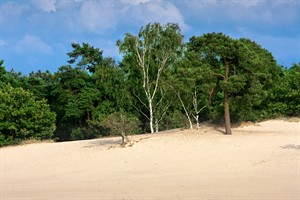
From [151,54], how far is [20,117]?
1248 centimetres

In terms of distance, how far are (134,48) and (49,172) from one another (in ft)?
61.4

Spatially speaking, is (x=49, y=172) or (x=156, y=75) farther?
(x=156, y=75)

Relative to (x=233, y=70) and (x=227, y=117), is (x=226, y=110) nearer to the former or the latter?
(x=227, y=117)

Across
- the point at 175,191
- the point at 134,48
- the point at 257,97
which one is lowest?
the point at 175,191

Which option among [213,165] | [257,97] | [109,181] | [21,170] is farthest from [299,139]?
[21,170]

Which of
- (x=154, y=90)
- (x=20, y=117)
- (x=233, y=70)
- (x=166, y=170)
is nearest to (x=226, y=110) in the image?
(x=233, y=70)

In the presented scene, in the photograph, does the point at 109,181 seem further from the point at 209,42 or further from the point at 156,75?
the point at 156,75

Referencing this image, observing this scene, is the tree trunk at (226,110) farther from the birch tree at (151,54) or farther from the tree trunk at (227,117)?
the birch tree at (151,54)

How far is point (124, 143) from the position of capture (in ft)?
58.2

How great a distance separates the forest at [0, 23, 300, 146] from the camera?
64.7 feet

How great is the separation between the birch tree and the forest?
0.09 metres

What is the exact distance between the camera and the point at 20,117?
25188 mm

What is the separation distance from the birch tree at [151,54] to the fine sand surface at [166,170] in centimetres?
1167

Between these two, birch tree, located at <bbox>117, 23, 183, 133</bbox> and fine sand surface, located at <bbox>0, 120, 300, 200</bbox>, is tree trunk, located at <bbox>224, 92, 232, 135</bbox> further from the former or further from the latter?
birch tree, located at <bbox>117, 23, 183, 133</bbox>
